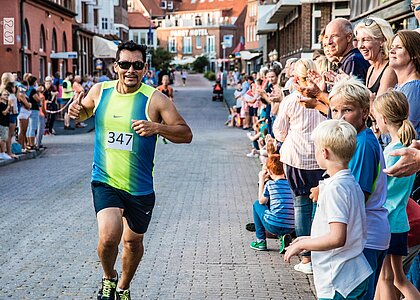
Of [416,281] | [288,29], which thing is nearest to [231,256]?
[416,281]

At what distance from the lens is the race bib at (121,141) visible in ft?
20.2

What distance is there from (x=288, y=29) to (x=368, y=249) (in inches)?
1661

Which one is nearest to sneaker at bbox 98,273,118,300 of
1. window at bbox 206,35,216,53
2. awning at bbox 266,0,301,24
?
awning at bbox 266,0,301,24

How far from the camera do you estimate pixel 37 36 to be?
40.6 meters

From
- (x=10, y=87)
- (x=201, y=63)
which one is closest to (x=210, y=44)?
(x=201, y=63)

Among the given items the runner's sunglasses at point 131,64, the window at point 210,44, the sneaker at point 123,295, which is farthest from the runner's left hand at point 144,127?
the window at point 210,44

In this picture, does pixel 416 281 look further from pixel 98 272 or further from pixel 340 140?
pixel 98 272

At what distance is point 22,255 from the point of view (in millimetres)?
8203

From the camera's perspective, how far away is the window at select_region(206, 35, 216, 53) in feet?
499

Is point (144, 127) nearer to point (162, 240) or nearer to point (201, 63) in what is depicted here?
point (162, 240)

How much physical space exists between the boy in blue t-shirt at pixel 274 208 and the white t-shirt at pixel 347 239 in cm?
356

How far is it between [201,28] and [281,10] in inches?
4350

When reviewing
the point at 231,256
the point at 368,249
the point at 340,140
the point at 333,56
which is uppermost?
the point at 333,56

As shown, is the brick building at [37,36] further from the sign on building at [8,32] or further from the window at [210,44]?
the window at [210,44]
